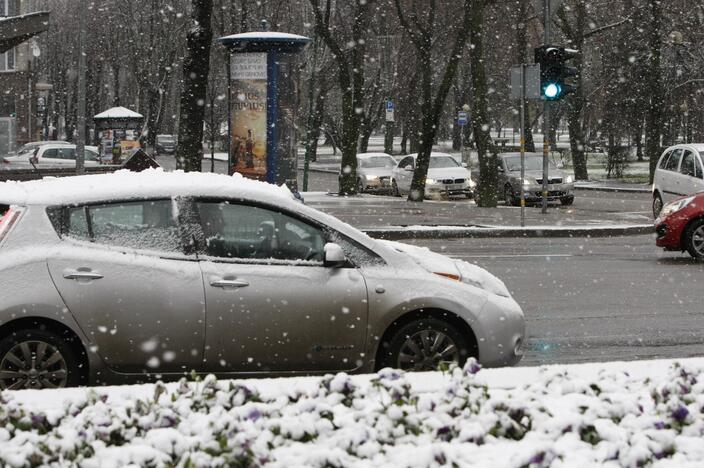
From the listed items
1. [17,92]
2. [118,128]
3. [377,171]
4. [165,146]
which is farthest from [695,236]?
[165,146]

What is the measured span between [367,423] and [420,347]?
2802 mm

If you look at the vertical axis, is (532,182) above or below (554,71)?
below

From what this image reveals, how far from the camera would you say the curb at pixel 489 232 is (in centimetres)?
2167

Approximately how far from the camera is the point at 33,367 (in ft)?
24.4

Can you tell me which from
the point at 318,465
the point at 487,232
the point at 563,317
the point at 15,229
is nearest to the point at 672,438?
the point at 318,465

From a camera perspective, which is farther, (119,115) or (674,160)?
(119,115)

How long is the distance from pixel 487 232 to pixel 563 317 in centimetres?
1030

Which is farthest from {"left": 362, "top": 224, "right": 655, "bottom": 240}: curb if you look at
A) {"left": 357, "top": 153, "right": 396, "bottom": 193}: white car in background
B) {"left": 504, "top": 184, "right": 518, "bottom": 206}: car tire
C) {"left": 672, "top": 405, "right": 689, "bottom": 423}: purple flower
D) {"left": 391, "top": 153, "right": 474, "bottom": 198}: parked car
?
{"left": 357, "top": 153, "right": 396, "bottom": 193}: white car in background

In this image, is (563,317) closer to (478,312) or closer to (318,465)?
(478,312)

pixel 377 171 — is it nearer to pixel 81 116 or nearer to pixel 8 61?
pixel 81 116

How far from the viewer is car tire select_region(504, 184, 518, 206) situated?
3441cm

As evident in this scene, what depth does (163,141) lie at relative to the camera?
299 ft

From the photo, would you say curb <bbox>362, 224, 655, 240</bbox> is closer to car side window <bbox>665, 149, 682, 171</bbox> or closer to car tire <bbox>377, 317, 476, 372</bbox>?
car side window <bbox>665, 149, 682, 171</bbox>

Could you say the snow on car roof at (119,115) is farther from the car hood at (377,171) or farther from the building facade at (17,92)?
the building facade at (17,92)
